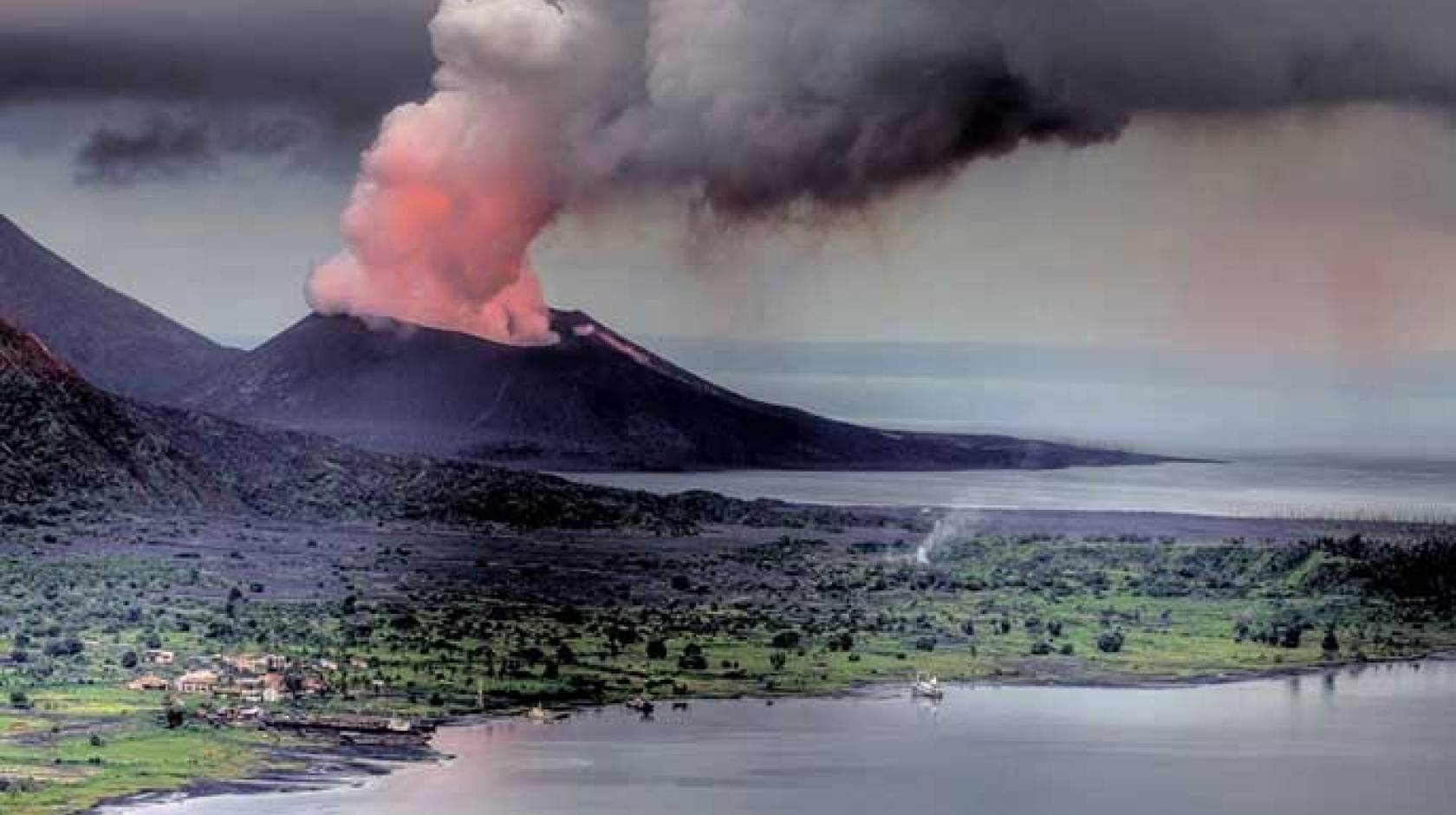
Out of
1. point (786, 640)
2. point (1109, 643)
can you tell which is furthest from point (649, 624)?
point (1109, 643)

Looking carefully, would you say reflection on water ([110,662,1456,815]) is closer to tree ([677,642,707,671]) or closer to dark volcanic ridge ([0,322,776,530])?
tree ([677,642,707,671])

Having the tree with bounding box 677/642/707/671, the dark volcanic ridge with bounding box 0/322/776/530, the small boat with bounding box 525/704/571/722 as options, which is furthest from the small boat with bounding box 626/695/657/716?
the dark volcanic ridge with bounding box 0/322/776/530

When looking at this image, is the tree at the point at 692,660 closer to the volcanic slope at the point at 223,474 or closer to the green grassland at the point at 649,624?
the green grassland at the point at 649,624

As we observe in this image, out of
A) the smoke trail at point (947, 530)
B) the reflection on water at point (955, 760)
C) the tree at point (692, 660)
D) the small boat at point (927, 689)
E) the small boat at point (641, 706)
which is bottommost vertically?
the reflection on water at point (955, 760)

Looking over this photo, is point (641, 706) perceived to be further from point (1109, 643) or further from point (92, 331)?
point (92, 331)

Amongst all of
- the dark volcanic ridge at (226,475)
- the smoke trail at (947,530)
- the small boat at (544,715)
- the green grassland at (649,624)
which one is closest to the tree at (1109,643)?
the green grassland at (649,624)
